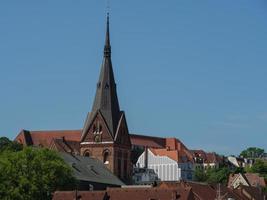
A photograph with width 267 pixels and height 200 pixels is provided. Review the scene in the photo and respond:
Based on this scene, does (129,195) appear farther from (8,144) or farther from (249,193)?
(8,144)

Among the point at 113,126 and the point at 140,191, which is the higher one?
the point at 113,126

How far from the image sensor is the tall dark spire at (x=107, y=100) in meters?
150

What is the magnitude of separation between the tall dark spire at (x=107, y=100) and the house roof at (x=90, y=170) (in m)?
8.57

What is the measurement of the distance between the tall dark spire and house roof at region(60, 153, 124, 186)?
8.57 meters

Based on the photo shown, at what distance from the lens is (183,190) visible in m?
90.5

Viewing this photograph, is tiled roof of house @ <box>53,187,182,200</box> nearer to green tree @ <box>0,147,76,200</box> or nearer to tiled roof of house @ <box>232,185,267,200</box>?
green tree @ <box>0,147,76,200</box>

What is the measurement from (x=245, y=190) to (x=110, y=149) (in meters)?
25.1

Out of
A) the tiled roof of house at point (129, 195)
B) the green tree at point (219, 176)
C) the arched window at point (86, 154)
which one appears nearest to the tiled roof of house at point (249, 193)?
the arched window at point (86, 154)

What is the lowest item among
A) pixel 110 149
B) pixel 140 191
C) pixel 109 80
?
pixel 140 191

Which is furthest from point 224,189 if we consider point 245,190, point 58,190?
point 58,190

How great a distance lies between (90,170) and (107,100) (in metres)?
19.4

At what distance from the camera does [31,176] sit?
9538 cm

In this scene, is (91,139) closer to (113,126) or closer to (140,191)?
(113,126)

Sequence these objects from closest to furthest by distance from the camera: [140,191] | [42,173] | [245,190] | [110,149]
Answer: [140,191] < [42,173] < [245,190] < [110,149]
